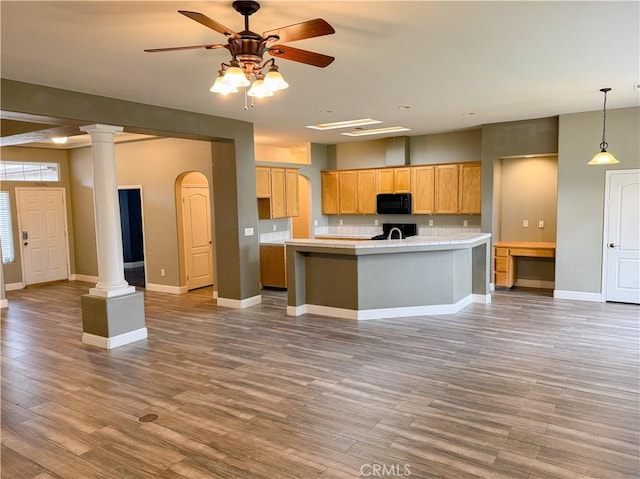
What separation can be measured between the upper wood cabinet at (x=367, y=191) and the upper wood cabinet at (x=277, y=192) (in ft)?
4.90

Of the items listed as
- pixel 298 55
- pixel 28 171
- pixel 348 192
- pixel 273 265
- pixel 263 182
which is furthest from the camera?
pixel 348 192

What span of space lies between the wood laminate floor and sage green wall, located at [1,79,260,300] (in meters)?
1.17

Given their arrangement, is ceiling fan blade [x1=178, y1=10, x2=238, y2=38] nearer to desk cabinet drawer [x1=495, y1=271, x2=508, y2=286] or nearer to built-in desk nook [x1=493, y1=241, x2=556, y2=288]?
built-in desk nook [x1=493, y1=241, x2=556, y2=288]

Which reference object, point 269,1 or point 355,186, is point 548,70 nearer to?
point 269,1

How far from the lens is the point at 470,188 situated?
8.16 meters

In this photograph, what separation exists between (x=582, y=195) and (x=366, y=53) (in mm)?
4779

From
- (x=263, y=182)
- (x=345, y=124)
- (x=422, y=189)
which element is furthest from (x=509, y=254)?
(x=263, y=182)

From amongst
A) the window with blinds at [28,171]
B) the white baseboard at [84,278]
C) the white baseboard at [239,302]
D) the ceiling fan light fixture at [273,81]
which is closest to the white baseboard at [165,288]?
the white baseboard at [239,302]

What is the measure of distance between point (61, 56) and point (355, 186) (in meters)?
6.56

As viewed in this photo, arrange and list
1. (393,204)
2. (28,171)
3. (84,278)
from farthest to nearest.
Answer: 1. (84,278)
2. (28,171)
3. (393,204)

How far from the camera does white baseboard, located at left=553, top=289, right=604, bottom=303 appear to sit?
22.0 feet

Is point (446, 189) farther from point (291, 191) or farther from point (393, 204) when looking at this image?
point (291, 191)

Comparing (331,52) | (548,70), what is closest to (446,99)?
(548,70)

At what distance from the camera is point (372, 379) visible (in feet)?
13.1
